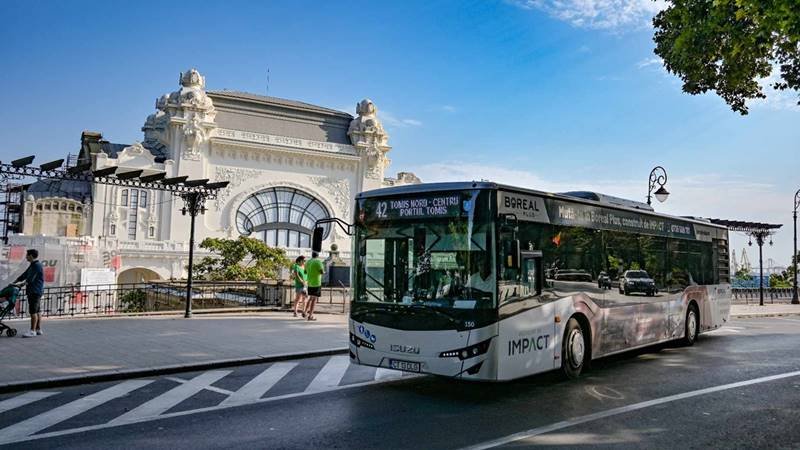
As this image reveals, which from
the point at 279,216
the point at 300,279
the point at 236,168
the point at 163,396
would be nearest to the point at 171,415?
the point at 163,396

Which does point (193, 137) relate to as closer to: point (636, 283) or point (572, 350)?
point (636, 283)

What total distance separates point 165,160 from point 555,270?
208 feet

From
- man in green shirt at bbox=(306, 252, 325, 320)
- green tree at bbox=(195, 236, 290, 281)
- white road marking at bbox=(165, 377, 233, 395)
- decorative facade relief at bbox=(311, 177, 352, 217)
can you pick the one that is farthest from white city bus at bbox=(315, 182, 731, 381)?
decorative facade relief at bbox=(311, 177, 352, 217)

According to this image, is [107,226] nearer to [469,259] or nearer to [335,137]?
[335,137]

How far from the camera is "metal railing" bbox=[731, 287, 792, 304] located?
37.7m

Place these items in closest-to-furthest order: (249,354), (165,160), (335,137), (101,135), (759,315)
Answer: (249,354), (759,315), (165,160), (101,135), (335,137)

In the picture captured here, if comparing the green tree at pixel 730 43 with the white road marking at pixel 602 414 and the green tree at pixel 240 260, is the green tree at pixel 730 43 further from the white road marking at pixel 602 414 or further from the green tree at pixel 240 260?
the green tree at pixel 240 260

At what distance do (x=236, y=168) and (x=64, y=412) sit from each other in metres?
62.9

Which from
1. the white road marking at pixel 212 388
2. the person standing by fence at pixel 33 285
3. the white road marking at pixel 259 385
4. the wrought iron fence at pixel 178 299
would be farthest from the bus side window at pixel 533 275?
the wrought iron fence at pixel 178 299

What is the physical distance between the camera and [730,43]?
11227mm

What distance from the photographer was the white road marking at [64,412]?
6113mm

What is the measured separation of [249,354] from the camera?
11.3m

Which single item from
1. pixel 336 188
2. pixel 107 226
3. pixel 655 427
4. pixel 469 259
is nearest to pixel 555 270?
pixel 469 259

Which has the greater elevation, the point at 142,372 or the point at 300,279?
the point at 300,279
